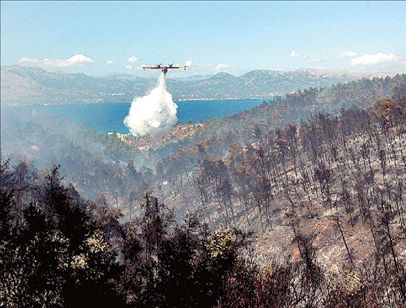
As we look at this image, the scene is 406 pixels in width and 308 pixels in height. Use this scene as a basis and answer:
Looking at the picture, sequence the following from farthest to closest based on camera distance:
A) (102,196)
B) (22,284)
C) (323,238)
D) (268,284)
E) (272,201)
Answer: (102,196) → (272,201) → (323,238) → (268,284) → (22,284)

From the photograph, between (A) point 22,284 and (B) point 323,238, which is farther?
(B) point 323,238

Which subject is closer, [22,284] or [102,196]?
[22,284]

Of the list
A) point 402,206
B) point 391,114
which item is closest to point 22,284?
point 402,206

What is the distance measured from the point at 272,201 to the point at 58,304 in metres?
106

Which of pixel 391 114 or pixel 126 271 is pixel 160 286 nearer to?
pixel 126 271

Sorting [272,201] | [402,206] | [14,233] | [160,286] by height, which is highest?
[14,233]

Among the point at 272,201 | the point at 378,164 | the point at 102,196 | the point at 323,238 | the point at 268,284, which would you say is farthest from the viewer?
the point at 102,196

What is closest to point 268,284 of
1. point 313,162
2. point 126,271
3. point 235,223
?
point 126,271

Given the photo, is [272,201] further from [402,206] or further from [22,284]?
[22,284]

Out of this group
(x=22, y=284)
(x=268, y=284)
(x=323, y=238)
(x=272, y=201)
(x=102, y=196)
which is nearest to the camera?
(x=22, y=284)

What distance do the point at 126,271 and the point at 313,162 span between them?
10970 centimetres

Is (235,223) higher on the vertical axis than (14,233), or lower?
lower

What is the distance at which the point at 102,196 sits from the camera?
177750 millimetres

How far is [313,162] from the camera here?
137 metres
